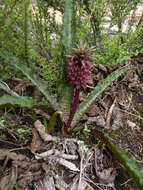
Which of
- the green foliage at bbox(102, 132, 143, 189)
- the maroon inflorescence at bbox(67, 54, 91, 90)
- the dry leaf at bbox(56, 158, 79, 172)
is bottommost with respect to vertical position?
the dry leaf at bbox(56, 158, 79, 172)

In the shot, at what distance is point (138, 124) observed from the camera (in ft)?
5.86

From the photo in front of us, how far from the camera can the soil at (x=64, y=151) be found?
1391 millimetres

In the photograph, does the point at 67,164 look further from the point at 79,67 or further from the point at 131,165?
the point at 79,67

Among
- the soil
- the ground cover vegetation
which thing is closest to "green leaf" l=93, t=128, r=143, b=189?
the ground cover vegetation

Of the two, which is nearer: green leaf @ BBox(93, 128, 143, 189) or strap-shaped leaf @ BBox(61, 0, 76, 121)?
green leaf @ BBox(93, 128, 143, 189)

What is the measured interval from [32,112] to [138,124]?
2.12ft

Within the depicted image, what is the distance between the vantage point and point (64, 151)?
4.99 feet

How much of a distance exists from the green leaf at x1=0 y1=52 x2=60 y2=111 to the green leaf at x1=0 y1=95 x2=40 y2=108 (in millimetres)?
99

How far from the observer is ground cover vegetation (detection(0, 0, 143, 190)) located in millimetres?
1371

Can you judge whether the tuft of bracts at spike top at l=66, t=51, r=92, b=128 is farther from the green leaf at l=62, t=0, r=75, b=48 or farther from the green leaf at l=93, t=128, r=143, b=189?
the green leaf at l=93, t=128, r=143, b=189

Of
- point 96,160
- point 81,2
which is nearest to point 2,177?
point 96,160

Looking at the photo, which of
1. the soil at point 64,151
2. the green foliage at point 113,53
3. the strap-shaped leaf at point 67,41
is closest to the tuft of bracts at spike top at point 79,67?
the strap-shaped leaf at point 67,41

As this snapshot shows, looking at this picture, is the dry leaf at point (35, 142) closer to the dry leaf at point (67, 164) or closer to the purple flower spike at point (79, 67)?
the dry leaf at point (67, 164)

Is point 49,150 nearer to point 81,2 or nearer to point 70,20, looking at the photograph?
point 70,20
